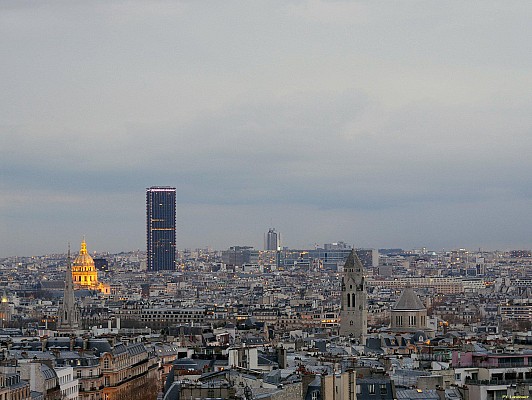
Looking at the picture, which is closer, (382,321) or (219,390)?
(219,390)

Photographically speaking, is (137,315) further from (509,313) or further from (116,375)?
(116,375)

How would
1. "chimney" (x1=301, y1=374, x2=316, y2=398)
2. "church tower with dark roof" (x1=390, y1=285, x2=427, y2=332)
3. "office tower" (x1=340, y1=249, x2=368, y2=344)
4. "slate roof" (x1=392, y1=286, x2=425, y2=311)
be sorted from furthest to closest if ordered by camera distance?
"slate roof" (x1=392, y1=286, x2=425, y2=311)
"church tower with dark roof" (x1=390, y1=285, x2=427, y2=332)
"office tower" (x1=340, y1=249, x2=368, y2=344)
"chimney" (x1=301, y1=374, x2=316, y2=398)

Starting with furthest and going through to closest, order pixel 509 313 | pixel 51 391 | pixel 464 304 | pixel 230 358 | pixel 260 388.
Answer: pixel 464 304 → pixel 509 313 → pixel 51 391 → pixel 230 358 → pixel 260 388

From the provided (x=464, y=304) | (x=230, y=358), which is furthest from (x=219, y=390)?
(x=464, y=304)

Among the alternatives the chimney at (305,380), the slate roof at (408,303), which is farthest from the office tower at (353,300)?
the chimney at (305,380)

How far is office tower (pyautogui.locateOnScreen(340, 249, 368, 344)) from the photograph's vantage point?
97500 millimetres

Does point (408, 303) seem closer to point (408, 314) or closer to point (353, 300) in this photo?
point (408, 314)

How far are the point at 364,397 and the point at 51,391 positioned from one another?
19173 mm

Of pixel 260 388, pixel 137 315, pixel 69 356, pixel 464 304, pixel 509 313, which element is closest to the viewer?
pixel 260 388

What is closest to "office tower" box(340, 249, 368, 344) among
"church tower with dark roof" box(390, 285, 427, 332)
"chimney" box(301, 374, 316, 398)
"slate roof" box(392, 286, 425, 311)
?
Answer: "church tower with dark roof" box(390, 285, 427, 332)

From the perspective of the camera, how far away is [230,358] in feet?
183

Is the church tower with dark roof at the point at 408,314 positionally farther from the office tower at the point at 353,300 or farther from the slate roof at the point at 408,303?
the office tower at the point at 353,300

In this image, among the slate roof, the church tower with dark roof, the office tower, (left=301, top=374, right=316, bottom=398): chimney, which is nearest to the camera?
(left=301, top=374, right=316, bottom=398): chimney

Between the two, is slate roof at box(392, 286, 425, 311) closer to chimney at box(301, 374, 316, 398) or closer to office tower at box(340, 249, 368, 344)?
office tower at box(340, 249, 368, 344)
